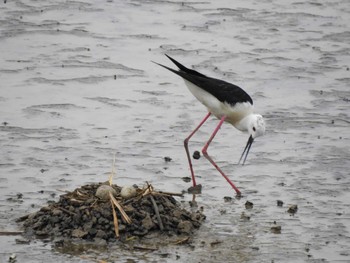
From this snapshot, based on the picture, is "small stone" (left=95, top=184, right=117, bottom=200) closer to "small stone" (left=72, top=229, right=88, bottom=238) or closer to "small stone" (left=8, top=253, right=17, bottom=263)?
"small stone" (left=72, top=229, right=88, bottom=238)

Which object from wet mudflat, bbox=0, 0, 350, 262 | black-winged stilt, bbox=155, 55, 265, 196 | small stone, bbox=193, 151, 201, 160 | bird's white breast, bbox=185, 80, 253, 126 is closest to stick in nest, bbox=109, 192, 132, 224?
wet mudflat, bbox=0, 0, 350, 262

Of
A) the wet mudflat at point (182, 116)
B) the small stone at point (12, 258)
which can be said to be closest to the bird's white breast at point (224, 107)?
the wet mudflat at point (182, 116)

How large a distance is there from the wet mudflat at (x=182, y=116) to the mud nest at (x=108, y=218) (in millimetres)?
166

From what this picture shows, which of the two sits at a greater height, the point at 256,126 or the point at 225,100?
the point at 225,100

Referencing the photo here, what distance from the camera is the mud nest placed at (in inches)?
337

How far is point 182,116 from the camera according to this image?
12555 millimetres

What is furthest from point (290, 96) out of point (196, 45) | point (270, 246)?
point (270, 246)

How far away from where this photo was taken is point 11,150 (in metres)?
11.0

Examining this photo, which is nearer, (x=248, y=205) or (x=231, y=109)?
(x=248, y=205)

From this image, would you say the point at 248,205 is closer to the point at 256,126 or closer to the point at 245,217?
the point at 245,217

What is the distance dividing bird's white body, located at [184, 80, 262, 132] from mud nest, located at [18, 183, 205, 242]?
7.28 ft

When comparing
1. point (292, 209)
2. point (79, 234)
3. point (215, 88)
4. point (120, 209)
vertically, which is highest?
point (215, 88)

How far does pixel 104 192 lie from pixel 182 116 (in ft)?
12.8

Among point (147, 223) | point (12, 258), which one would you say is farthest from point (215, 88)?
point (12, 258)
